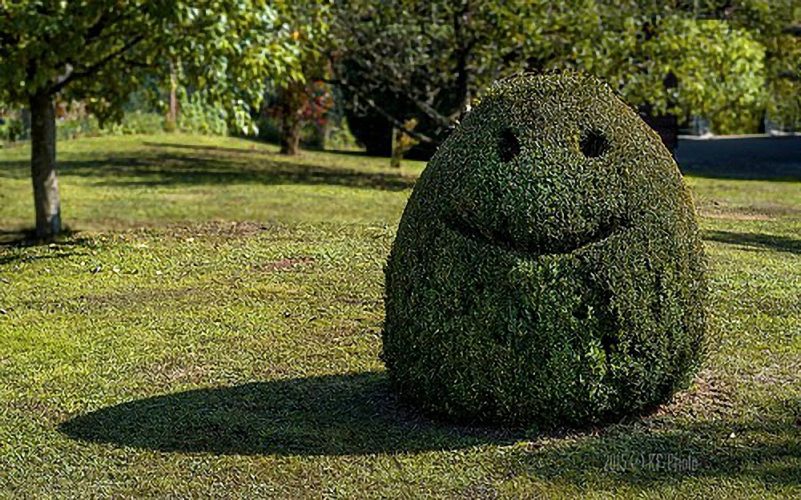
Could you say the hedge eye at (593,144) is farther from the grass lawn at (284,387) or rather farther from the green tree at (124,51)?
the green tree at (124,51)

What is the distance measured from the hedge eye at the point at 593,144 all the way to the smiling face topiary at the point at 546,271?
0.03 ft

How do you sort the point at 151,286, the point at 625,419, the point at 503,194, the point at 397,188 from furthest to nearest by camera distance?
the point at 397,188 < the point at 151,286 < the point at 625,419 < the point at 503,194

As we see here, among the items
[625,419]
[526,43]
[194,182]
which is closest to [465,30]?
[526,43]

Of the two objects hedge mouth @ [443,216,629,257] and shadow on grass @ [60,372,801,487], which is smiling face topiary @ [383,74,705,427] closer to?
hedge mouth @ [443,216,629,257]

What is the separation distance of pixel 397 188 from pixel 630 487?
13496 millimetres

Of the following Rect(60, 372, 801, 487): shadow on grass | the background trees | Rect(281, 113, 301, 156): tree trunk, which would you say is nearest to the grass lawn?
Rect(60, 372, 801, 487): shadow on grass

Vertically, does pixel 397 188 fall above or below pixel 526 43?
below

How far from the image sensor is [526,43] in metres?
16.2

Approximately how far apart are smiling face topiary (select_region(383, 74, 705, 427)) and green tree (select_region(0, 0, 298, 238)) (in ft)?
18.0

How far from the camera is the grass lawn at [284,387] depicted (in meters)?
5.00

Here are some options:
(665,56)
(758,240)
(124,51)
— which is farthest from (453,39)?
(124,51)

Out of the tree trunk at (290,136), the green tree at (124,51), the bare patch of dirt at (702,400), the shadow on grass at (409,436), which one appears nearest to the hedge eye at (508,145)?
the shadow on grass at (409,436)

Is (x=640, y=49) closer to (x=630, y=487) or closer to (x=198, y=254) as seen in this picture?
(x=198, y=254)

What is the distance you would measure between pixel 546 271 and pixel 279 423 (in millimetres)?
1702
